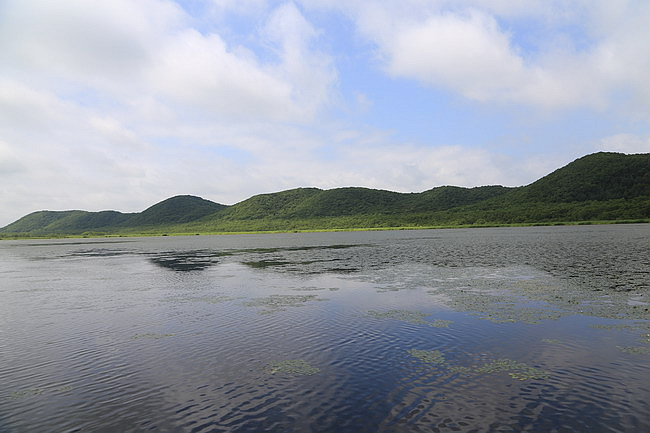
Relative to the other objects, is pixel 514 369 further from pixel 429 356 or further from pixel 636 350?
pixel 636 350

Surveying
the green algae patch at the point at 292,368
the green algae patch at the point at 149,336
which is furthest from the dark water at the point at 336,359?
the green algae patch at the point at 149,336

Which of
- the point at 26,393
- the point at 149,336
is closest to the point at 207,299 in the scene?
the point at 149,336

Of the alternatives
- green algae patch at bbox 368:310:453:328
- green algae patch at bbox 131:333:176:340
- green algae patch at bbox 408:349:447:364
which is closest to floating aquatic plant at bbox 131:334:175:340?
green algae patch at bbox 131:333:176:340

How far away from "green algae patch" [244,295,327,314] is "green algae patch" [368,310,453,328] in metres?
8.12

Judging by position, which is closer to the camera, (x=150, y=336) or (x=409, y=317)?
(x=150, y=336)

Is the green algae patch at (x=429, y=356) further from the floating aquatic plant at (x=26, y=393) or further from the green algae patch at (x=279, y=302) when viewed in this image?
the floating aquatic plant at (x=26, y=393)

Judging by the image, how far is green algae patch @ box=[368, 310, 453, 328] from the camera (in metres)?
27.6

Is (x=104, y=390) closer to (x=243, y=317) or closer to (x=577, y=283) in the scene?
(x=243, y=317)

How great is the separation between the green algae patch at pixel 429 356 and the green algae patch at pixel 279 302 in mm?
15127

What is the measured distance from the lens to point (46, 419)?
14977mm

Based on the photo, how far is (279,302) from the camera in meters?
37.1

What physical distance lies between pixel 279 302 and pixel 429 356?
19.2m

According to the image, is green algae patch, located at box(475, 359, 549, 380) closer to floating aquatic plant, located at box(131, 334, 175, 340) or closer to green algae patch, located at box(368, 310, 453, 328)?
green algae patch, located at box(368, 310, 453, 328)

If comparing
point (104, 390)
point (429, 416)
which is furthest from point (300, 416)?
point (104, 390)
